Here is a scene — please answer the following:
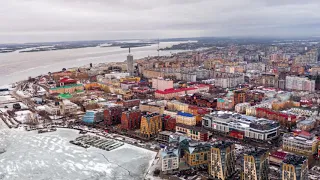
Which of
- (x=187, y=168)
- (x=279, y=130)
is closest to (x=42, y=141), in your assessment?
(x=187, y=168)

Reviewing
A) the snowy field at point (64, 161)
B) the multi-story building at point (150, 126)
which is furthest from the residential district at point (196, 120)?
the snowy field at point (64, 161)

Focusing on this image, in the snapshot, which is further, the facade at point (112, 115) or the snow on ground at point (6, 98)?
the snow on ground at point (6, 98)

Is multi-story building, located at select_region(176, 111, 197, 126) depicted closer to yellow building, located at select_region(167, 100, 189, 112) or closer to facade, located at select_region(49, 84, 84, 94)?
yellow building, located at select_region(167, 100, 189, 112)

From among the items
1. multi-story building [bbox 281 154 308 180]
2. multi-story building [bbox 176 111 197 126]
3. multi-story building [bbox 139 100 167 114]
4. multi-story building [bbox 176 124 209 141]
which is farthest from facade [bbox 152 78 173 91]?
multi-story building [bbox 281 154 308 180]

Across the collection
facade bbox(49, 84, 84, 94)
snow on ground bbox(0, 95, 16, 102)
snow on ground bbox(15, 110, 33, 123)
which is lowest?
snow on ground bbox(15, 110, 33, 123)

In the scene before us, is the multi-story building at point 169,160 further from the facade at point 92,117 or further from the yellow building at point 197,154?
the facade at point 92,117

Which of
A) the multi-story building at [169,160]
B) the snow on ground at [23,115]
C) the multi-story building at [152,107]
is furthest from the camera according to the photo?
the snow on ground at [23,115]
